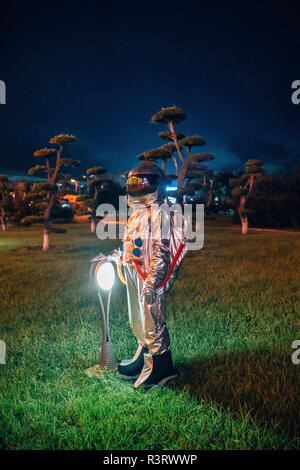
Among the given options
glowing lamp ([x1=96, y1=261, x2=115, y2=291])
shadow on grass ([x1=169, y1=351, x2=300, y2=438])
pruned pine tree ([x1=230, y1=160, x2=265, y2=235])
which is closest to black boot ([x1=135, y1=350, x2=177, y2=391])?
shadow on grass ([x1=169, y1=351, x2=300, y2=438])

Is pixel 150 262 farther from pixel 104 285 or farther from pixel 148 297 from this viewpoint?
pixel 104 285

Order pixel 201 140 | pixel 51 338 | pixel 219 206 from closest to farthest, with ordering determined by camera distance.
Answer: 1. pixel 51 338
2. pixel 201 140
3. pixel 219 206

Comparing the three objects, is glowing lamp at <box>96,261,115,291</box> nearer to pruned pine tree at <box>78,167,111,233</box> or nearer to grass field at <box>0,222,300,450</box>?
grass field at <box>0,222,300,450</box>

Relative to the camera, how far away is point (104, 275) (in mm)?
2951

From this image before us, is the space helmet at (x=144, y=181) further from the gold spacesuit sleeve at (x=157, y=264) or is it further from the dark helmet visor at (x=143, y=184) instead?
the gold spacesuit sleeve at (x=157, y=264)

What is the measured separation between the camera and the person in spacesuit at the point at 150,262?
8.52 feet

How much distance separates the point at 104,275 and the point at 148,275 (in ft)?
1.86

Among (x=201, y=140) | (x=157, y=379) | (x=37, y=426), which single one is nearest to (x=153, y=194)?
(x=157, y=379)

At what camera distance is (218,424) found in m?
2.33

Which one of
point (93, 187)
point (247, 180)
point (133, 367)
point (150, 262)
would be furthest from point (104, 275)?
point (247, 180)

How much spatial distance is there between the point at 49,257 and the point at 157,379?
376 inches
